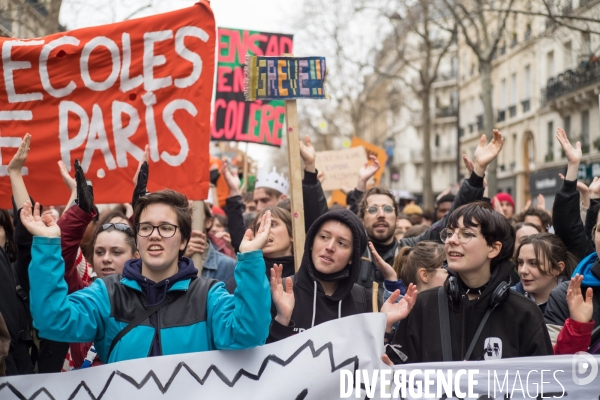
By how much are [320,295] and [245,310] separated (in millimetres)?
903

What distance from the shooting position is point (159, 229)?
3506mm

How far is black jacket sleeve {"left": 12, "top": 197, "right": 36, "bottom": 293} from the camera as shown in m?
3.83

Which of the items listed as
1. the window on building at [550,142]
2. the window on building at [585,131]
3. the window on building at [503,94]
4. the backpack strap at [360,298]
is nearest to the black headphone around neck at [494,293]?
the backpack strap at [360,298]

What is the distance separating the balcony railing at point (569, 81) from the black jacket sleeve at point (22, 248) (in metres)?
26.4

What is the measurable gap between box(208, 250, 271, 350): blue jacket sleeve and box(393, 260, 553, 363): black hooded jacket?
2.86ft

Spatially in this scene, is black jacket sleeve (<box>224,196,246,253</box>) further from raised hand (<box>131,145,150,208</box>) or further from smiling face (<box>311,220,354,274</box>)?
smiling face (<box>311,220,354,274</box>)

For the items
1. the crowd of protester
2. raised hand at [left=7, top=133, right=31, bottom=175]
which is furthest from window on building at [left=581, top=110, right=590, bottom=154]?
raised hand at [left=7, top=133, right=31, bottom=175]

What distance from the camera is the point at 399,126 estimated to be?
77.1m

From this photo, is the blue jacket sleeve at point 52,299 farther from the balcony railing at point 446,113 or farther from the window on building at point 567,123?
the balcony railing at point 446,113

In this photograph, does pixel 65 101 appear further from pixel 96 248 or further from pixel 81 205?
pixel 81 205

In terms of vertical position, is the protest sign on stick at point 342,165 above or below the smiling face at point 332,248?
above

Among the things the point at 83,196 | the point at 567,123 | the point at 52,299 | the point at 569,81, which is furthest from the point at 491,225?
the point at 567,123

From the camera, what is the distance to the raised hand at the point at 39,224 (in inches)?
124

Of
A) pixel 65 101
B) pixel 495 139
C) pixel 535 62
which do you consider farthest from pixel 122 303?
pixel 535 62
